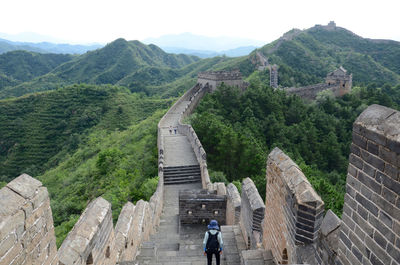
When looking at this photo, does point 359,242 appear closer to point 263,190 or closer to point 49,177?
point 263,190

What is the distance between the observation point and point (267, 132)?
23.2 metres

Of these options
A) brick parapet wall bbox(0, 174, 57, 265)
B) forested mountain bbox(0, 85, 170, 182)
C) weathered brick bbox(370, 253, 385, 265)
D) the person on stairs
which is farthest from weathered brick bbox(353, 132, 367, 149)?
forested mountain bbox(0, 85, 170, 182)

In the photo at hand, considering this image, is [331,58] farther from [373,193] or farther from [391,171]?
[391,171]

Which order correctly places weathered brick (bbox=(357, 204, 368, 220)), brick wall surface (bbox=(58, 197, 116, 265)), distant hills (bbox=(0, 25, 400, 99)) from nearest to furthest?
1. weathered brick (bbox=(357, 204, 368, 220))
2. brick wall surface (bbox=(58, 197, 116, 265))
3. distant hills (bbox=(0, 25, 400, 99))

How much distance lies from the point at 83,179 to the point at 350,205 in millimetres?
17295

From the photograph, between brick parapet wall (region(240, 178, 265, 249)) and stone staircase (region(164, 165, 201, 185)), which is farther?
stone staircase (region(164, 165, 201, 185))

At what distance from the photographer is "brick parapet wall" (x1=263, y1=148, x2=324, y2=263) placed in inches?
122

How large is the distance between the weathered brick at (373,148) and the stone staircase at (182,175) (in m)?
11.5

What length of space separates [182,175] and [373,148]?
1185 centimetres

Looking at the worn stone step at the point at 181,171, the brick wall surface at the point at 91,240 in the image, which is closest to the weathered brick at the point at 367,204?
the brick wall surface at the point at 91,240

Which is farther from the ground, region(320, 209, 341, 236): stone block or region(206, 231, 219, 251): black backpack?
region(320, 209, 341, 236): stone block

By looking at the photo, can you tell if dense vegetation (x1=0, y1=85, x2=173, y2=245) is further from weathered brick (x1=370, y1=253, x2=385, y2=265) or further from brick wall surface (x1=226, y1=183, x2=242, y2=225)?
weathered brick (x1=370, y1=253, x2=385, y2=265)

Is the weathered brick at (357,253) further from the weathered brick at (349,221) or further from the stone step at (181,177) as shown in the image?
the stone step at (181,177)

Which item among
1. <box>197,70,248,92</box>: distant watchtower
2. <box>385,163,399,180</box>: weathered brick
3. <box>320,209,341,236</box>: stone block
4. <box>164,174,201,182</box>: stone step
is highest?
<box>385,163,399,180</box>: weathered brick
